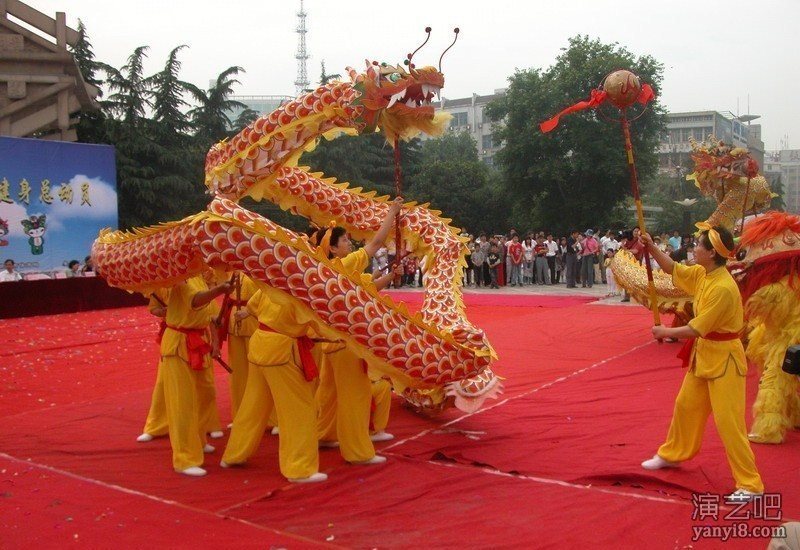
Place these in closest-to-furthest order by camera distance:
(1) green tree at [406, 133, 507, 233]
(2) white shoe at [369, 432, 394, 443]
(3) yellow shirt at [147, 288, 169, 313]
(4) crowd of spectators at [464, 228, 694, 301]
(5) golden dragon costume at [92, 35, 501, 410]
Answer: (5) golden dragon costume at [92, 35, 501, 410] < (3) yellow shirt at [147, 288, 169, 313] < (2) white shoe at [369, 432, 394, 443] < (4) crowd of spectators at [464, 228, 694, 301] < (1) green tree at [406, 133, 507, 233]

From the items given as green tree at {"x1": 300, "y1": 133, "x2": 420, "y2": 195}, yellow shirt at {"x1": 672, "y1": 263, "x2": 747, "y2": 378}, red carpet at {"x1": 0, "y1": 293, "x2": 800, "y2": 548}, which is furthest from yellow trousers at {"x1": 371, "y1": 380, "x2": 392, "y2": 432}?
green tree at {"x1": 300, "y1": 133, "x2": 420, "y2": 195}

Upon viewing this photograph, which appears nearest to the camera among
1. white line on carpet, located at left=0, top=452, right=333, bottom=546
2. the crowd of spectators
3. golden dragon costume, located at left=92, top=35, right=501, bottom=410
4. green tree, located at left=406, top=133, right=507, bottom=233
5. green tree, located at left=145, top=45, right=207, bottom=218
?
white line on carpet, located at left=0, top=452, right=333, bottom=546

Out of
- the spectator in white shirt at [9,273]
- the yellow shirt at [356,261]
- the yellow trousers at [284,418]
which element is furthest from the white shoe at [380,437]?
the spectator in white shirt at [9,273]

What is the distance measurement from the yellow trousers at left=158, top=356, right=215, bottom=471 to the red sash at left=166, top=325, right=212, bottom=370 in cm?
7

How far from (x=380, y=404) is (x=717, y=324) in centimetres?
220

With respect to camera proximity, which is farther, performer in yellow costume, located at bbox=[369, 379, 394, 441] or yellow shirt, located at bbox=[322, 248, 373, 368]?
performer in yellow costume, located at bbox=[369, 379, 394, 441]

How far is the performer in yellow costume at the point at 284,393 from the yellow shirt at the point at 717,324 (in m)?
1.99

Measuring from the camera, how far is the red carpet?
3.27 meters

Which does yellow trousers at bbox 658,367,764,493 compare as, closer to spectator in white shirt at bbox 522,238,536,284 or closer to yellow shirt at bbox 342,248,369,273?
yellow shirt at bbox 342,248,369,273

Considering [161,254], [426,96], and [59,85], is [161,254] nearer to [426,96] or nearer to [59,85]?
[426,96]

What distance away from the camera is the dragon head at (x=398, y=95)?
479 centimetres

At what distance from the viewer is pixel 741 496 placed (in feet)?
11.4

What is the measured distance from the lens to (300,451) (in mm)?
4043

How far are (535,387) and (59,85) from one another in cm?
1162
